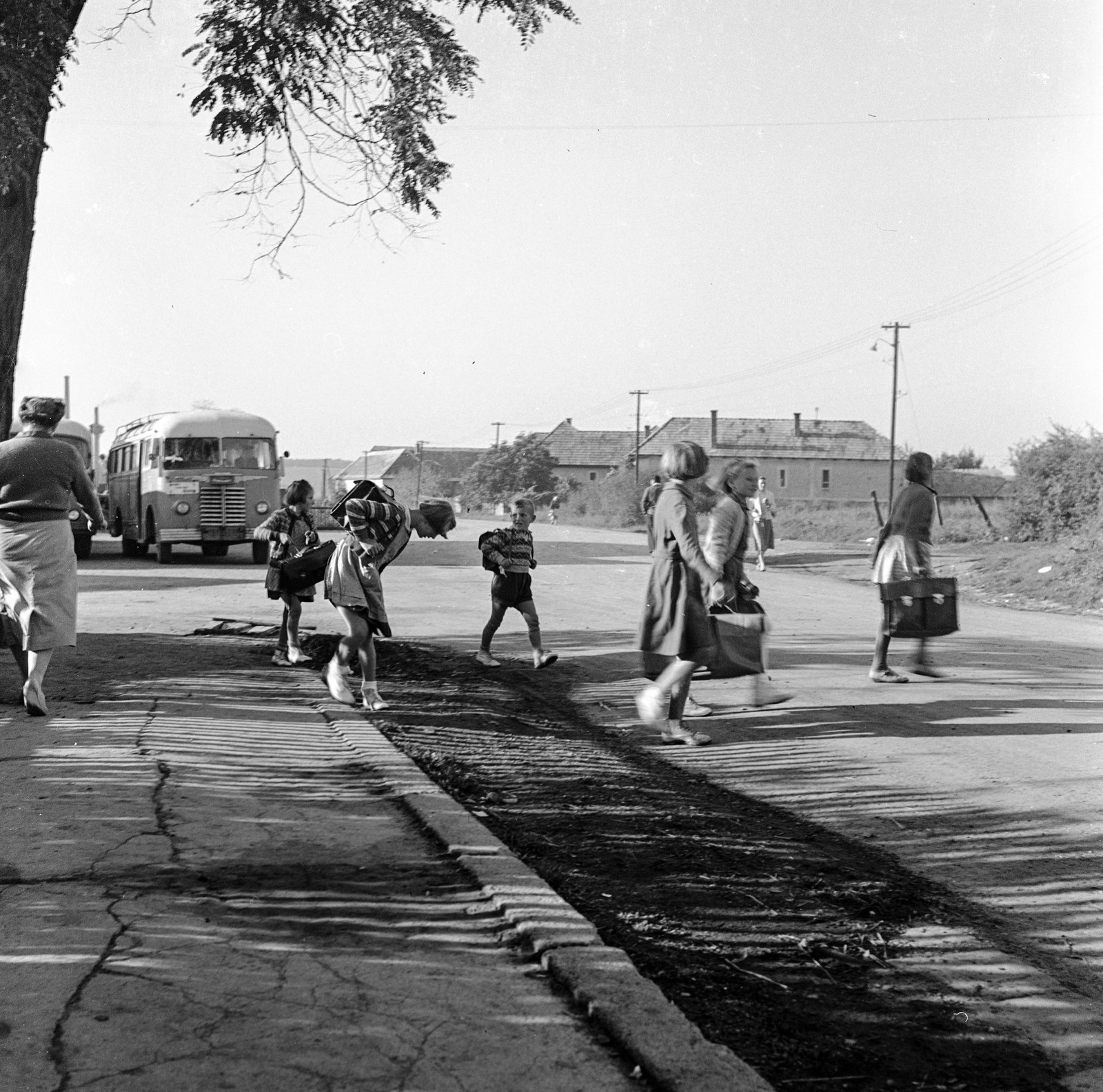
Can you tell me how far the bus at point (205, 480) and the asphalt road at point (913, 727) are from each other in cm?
726

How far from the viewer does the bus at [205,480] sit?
25922 millimetres

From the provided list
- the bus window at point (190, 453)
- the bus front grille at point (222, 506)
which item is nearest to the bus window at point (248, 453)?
the bus window at point (190, 453)

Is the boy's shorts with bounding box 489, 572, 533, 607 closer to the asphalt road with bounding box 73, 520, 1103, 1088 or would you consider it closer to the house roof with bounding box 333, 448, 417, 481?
the asphalt road with bounding box 73, 520, 1103, 1088

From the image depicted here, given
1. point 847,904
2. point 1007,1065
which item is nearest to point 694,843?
point 847,904

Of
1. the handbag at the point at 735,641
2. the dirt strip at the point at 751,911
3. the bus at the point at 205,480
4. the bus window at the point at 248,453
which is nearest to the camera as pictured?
the dirt strip at the point at 751,911

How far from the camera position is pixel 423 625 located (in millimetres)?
13992

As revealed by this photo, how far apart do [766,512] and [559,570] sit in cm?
408

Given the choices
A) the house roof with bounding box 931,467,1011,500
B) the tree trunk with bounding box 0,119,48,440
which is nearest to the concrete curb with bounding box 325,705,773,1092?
the tree trunk with bounding box 0,119,48,440

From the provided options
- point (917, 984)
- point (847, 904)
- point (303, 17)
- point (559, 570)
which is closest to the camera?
point (917, 984)

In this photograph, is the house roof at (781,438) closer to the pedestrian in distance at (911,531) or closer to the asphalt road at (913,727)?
the asphalt road at (913,727)

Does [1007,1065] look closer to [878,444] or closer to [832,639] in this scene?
[832,639]

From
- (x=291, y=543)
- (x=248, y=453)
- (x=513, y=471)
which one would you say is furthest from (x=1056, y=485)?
(x=513, y=471)

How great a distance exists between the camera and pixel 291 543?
404 inches

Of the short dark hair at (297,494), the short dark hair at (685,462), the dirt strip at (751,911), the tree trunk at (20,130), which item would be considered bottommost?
the dirt strip at (751,911)
